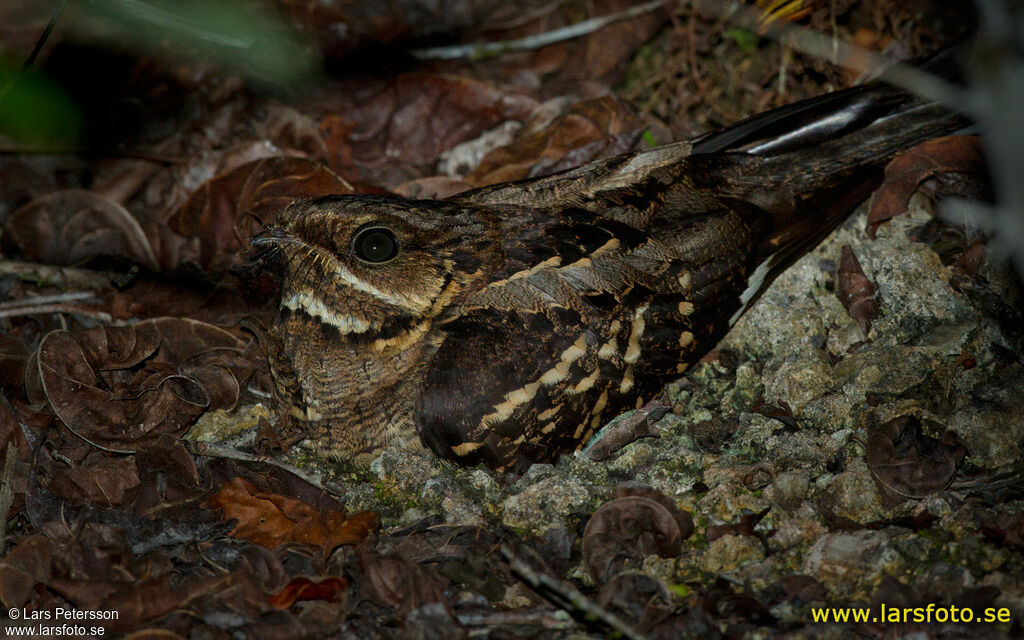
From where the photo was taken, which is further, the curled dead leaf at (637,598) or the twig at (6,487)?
the twig at (6,487)

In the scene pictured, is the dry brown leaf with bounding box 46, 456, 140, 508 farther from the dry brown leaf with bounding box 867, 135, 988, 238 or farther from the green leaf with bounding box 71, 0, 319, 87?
the dry brown leaf with bounding box 867, 135, 988, 238

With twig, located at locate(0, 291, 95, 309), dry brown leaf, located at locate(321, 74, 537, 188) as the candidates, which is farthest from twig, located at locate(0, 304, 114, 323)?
dry brown leaf, located at locate(321, 74, 537, 188)

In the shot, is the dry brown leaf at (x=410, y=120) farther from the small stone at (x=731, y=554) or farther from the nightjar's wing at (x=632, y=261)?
the small stone at (x=731, y=554)

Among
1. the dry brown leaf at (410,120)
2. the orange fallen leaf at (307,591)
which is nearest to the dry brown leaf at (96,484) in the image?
the orange fallen leaf at (307,591)

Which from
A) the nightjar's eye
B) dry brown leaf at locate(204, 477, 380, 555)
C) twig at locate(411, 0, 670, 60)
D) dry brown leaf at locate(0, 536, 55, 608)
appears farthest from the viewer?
twig at locate(411, 0, 670, 60)

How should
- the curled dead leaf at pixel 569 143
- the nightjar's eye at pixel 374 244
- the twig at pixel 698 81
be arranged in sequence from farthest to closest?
the twig at pixel 698 81 < the curled dead leaf at pixel 569 143 < the nightjar's eye at pixel 374 244
